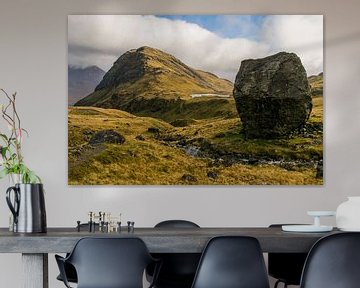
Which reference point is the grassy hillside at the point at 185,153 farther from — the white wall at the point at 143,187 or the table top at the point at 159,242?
the table top at the point at 159,242

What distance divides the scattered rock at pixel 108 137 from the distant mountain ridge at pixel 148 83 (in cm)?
21

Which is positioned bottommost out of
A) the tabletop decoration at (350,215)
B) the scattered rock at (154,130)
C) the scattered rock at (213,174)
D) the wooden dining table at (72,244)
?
the wooden dining table at (72,244)

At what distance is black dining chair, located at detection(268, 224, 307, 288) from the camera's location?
14.4ft

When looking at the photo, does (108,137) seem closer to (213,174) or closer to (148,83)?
(148,83)

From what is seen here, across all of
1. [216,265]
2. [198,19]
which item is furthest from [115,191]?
[216,265]

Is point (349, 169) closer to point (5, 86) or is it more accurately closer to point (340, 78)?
point (340, 78)

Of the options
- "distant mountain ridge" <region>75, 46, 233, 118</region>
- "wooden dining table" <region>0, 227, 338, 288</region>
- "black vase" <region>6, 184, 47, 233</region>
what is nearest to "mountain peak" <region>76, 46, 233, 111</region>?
"distant mountain ridge" <region>75, 46, 233, 118</region>

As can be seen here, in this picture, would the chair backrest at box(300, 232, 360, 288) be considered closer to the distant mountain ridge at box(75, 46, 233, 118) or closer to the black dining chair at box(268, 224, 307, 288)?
the black dining chair at box(268, 224, 307, 288)

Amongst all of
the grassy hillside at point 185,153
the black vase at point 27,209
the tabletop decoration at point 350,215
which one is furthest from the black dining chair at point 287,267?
the black vase at point 27,209

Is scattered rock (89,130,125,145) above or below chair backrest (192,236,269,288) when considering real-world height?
above

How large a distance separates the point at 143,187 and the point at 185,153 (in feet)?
1.41

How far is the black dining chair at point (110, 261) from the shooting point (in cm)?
330

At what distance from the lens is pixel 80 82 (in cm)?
554

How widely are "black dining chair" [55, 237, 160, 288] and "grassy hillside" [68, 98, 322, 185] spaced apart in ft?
7.18
